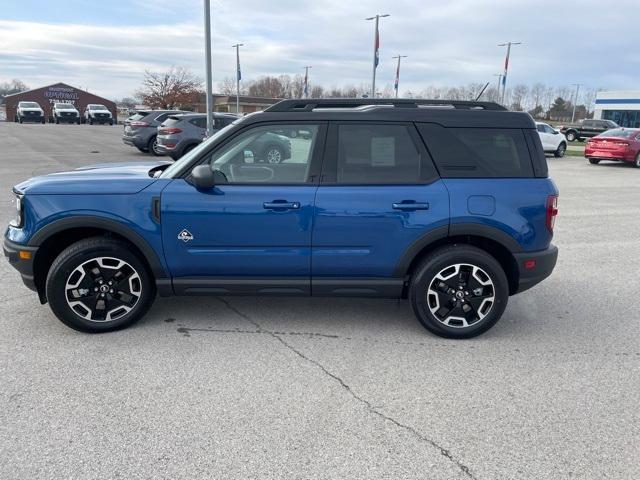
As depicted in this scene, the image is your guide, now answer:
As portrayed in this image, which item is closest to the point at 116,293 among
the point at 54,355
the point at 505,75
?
the point at 54,355

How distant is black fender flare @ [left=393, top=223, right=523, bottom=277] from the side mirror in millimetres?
1569

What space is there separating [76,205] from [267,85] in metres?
85.9

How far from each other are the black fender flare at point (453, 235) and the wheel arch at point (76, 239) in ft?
6.17

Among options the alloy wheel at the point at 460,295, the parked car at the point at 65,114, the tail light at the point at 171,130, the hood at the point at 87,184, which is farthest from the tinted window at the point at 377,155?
the parked car at the point at 65,114

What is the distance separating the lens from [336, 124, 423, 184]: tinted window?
3998 mm

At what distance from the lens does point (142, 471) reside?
2.51 metres

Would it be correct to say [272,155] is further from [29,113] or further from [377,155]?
[29,113]

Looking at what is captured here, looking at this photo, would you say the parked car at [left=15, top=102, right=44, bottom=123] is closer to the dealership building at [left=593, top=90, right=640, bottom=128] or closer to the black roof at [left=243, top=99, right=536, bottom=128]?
the black roof at [left=243, top=99, right=536, bottom=128]

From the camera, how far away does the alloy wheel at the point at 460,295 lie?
13.3 ft

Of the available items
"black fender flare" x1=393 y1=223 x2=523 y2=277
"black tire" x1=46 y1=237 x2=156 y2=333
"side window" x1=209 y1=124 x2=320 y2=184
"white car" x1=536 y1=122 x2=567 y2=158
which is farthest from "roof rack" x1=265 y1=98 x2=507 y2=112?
"white car" x1=536 y1=122 x2=567 y2=158

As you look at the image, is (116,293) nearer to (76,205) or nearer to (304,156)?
(76,205)

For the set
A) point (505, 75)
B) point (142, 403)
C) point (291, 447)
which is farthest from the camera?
point (505, 75)

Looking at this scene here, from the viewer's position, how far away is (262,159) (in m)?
4.08

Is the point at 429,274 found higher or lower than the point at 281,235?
lower
